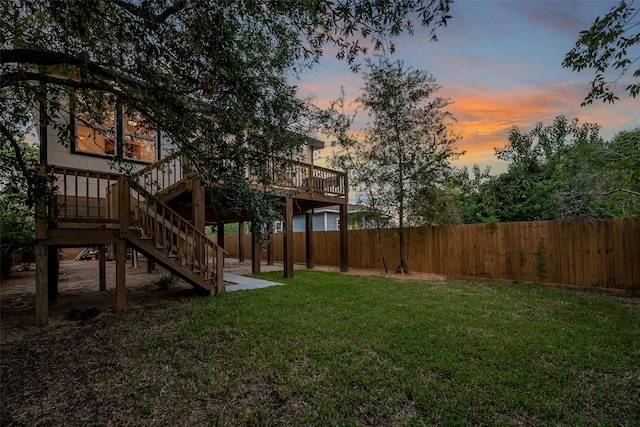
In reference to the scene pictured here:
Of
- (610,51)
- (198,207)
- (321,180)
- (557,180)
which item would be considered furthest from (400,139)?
(198,207)

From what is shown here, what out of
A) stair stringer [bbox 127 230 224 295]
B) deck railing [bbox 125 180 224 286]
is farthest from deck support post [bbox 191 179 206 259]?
stair stringer [bbox 127 230 224 295]

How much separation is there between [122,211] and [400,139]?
298 inches

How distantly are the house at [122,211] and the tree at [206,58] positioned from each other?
523 mm

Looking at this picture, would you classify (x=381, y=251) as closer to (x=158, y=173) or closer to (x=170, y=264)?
(x=170, y=264)

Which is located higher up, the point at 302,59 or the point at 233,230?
the point at 302,59

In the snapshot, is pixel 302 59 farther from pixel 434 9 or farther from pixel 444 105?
pixel 444 105

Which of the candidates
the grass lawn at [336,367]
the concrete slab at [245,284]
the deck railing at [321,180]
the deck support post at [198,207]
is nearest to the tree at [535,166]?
the grass lawn at [336,367]

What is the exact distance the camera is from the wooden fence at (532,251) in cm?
621

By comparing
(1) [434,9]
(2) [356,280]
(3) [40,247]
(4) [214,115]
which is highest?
(1) [434,9]

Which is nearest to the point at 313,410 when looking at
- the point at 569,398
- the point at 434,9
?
the point at 569,398

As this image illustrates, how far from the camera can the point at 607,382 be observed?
2.63 meters

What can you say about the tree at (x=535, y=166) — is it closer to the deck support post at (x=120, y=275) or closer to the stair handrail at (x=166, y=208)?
the stair handrail at (x=166, y=208)

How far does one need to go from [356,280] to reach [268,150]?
203 inches

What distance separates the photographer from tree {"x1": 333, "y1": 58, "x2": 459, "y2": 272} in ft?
28.8
